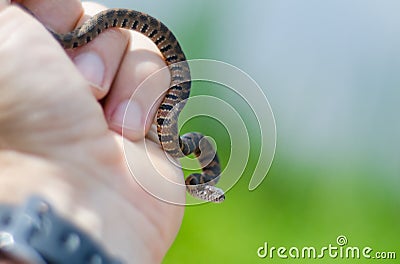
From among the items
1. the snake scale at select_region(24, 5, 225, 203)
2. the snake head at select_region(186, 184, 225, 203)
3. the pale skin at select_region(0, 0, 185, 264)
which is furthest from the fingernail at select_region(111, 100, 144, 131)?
the snake head at select_region(186, 184, 225, 203)

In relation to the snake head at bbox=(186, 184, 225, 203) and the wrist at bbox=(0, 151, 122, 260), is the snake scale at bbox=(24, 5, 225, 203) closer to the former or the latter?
the snake head at bbox=(186, 184, 225, 203)

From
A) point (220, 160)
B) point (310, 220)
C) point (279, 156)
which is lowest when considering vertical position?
point (310, 220)

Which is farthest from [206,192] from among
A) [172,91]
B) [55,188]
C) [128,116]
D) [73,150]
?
[55,188]

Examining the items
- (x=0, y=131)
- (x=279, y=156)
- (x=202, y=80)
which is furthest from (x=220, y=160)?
(x=279, y=156)

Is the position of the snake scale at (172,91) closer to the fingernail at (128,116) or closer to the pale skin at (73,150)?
the fingernail at (128,116)

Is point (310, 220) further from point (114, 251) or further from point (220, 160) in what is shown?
point (114, 251)

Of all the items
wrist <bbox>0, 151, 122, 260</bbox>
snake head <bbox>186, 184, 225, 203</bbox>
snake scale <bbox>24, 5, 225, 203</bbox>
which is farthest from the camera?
snake head <bbox>186, 184, 225, 203</bbox>

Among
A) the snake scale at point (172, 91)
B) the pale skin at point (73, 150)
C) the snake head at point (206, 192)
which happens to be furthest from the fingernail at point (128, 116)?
the snake head at point (206, 192)
